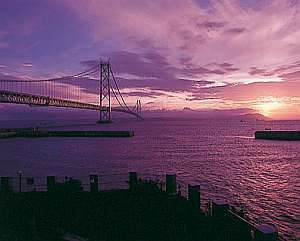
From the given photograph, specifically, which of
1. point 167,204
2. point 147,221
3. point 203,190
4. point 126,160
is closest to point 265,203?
point 203,190

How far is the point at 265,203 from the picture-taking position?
19.5 metres

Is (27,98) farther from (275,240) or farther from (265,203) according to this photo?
(275,240)

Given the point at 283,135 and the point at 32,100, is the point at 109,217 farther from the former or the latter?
the point at 283,135

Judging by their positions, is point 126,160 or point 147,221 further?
point 126,160

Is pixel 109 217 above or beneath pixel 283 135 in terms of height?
beneath

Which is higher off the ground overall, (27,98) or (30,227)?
(27,98)

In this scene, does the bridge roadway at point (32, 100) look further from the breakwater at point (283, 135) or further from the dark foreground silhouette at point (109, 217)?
the dark foreground silhouette at point (109, 217)

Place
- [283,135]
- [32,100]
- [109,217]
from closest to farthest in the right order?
1. [109,217]
2. [32,100]
3. [283,135]

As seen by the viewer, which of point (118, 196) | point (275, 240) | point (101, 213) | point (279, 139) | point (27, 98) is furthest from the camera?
point (279, 139)

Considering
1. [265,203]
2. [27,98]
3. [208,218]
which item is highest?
[27,98]

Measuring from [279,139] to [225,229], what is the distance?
257ft

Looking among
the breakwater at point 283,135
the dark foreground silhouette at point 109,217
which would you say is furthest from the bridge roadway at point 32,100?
the dark foreground silhouette at point 109,217

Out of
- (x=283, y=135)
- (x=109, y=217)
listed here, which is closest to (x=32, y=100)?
(x=283, y=135)

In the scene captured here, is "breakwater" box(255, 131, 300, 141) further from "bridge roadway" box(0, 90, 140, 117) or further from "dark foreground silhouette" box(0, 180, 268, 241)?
"dark foreground silhouette" box(0, 180, 268, 241)
